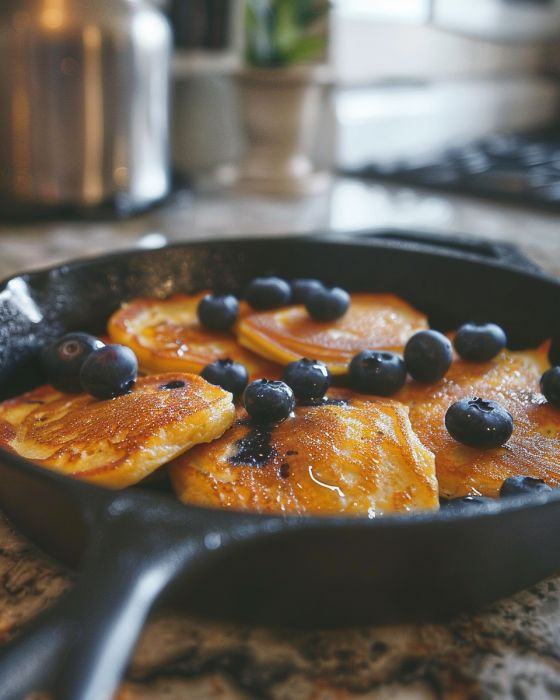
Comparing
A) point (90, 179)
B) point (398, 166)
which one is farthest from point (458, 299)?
point (398, 166)

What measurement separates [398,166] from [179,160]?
0.74 m

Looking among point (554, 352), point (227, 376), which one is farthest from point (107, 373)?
point (554, 352)

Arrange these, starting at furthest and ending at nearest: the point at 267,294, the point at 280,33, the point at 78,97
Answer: the point at 280,33 → the point at 78,97 → the point at 267,294

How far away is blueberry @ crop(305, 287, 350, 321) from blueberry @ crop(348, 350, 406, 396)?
6.1 inches

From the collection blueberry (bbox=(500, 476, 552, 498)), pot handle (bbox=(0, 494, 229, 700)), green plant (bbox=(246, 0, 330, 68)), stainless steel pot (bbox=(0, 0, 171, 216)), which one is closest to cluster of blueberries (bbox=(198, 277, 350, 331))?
blueberry (bbox=(500, 476, 552, 498))

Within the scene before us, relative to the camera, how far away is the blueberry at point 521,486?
64 cm

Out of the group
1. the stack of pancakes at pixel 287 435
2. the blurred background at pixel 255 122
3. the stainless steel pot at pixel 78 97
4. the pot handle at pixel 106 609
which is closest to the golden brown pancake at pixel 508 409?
the stack of pancakes at pixel 287 435

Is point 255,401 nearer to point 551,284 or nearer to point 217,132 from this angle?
point 551,284

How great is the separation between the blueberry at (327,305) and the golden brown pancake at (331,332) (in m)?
0.01

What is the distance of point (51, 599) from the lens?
559mm

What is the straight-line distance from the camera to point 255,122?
2258 mm

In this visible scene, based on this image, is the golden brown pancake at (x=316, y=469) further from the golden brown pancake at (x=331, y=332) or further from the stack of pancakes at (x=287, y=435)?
the golden brown pancake at (x=331, y=332)

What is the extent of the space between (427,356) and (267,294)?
0.28m

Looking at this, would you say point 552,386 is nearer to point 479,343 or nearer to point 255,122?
point 479,343
